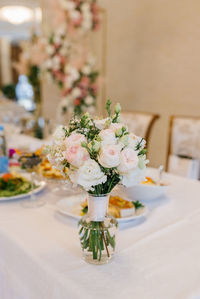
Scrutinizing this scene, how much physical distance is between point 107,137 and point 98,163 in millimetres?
66

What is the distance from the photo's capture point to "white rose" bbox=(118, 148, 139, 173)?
719mm

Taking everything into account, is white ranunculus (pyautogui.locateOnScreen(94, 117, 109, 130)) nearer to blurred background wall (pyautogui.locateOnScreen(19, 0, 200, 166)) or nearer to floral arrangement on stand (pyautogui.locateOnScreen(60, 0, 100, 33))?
blurred background wall (pyautogui.locateOnScreen(19, 0, 200, 166))

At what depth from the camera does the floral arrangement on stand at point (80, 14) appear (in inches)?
118

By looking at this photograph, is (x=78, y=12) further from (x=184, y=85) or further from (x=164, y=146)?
(x=164, y=146)

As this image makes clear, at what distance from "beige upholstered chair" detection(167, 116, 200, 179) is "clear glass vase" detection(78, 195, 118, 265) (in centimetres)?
121

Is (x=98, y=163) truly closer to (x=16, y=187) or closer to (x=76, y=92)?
(x=16, y=187)

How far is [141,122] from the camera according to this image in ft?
7.62

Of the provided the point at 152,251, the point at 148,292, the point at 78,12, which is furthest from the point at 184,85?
the point at 148,292

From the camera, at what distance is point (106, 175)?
2.47 feet

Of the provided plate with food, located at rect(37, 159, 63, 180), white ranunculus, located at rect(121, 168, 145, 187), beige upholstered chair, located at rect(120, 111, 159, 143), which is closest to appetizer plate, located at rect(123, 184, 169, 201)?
plate with food, located at rect(37, 159, 63, 180)

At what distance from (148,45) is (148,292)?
3113 mm

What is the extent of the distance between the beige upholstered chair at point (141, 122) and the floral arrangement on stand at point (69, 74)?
2.62ft

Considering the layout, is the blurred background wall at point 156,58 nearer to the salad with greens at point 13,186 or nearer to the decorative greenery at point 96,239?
the salad with greens at point 13,186

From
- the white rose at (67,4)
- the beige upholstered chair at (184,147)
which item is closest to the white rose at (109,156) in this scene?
the beige upholstered chair at (184,147)
